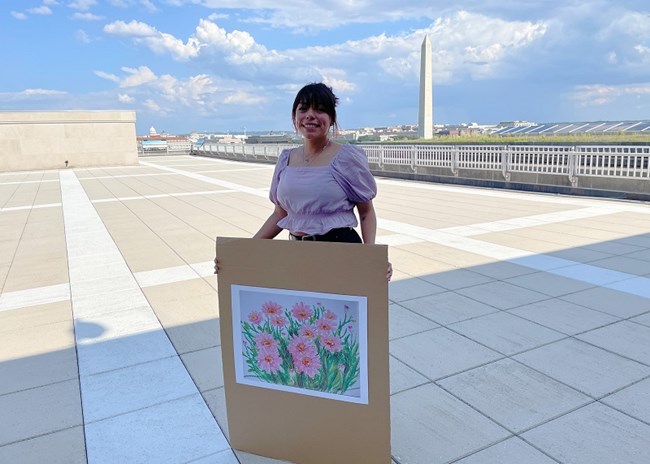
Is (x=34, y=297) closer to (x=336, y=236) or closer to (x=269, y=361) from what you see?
(x=269, y=361)

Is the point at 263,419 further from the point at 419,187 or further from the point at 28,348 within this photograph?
the point at 419,187

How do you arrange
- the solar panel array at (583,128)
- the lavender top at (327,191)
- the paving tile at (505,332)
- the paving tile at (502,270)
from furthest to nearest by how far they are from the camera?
1. the solar panel array at (583,128)
2. the paving tile at (502,270)
3. the paving tile at (505,332)
4. the lavender top at (327,191)

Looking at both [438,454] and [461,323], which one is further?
[461,323]

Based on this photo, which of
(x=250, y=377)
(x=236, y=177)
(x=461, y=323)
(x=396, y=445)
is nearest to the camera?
(x=250, y=377)

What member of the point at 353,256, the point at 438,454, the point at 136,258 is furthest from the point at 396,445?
the point at 136,258

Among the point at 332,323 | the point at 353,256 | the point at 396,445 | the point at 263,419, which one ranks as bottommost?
the point at 396,445

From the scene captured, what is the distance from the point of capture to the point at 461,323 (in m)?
3.76

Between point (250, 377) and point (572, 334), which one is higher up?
point (250, 377)

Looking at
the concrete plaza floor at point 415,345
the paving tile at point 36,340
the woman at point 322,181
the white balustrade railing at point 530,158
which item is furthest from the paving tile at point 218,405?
the white balustrade railing at point 530,158

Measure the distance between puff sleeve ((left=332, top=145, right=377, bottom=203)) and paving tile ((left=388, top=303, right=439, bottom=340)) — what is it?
1674mm

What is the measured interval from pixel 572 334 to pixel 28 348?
156 inches

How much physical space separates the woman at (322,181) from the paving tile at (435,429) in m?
1.03

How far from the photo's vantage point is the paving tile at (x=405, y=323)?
3631 millimetres

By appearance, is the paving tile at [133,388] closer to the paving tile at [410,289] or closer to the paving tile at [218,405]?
the paving tile at [218,405]
